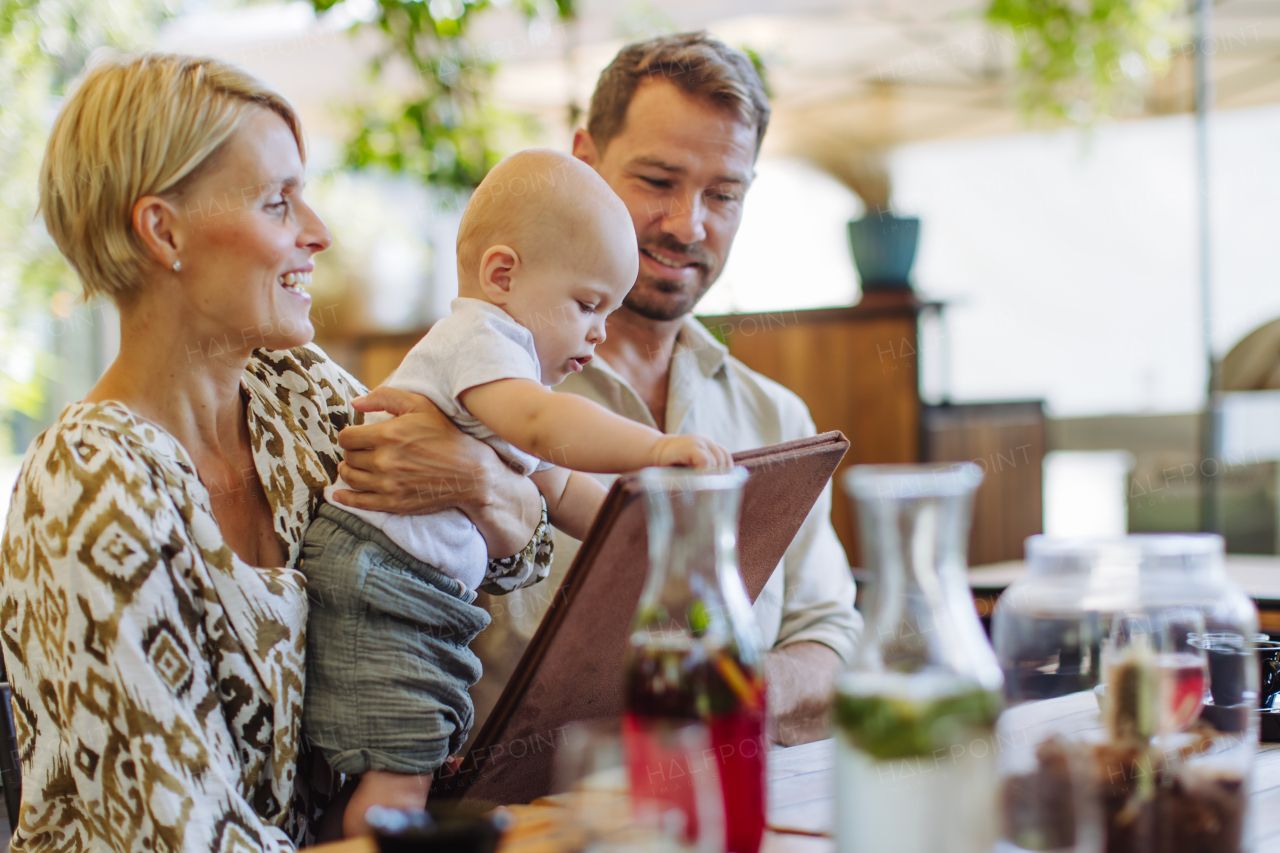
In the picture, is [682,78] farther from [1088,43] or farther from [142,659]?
[1088,43]

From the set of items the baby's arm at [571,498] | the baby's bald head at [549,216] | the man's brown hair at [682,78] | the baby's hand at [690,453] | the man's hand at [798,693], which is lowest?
the man's hand at [798,693]

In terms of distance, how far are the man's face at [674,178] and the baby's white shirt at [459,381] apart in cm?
57

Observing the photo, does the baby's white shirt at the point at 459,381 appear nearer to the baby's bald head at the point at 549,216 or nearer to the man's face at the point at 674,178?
the baby's bald head at the point at 549,216

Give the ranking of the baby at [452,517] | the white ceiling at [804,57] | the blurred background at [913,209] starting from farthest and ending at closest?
1. the white ceiling at [804,57]
2. the blurred background at [913,209]
3. the baby at [452,517]

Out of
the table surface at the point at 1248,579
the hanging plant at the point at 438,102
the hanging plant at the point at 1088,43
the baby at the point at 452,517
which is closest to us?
the baby at the point at 452,517

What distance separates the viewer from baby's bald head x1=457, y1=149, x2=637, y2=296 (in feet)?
3.88

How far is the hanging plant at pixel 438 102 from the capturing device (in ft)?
10.4

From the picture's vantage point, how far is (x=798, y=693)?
1.65 meters

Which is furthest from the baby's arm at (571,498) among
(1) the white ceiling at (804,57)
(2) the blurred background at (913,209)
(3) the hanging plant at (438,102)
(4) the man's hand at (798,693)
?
(1) the white ceiling at (804,57)

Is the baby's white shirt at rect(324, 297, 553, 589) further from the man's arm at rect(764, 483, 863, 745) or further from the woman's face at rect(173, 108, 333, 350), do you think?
the man's arm at rect(764, 483, 863, 745)

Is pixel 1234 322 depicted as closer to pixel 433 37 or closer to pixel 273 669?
pixel 433 37

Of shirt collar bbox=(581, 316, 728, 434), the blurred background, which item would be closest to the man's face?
shirt collar bbox=(581, 316, 728, 434)

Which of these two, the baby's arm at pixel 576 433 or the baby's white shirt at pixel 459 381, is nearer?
the baby's arm at pixel 576 433

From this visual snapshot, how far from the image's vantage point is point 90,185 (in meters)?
1.19
